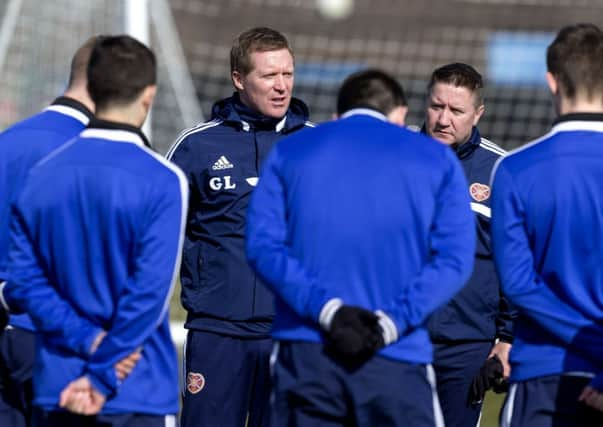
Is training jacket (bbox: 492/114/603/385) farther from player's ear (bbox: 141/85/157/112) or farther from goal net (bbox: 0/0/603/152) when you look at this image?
goal net (bbox: 0/0/603/152)

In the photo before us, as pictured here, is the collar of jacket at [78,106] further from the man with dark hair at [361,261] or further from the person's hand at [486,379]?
the person's hand at [486,379]

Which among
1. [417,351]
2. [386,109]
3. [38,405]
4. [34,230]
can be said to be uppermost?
[386,109]

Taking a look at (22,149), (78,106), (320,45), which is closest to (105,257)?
(22,149)

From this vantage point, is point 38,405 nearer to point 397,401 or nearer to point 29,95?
point 397,401

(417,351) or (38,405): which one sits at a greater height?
(417,351)

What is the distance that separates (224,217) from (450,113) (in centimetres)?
112

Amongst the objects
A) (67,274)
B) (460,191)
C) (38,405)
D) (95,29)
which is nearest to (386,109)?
(460,191)

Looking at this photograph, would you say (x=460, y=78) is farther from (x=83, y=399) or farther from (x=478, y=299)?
(x=83, y=399)

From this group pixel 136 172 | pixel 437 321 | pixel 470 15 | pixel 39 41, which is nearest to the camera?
pixel 136 172

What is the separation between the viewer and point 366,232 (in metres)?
4.23

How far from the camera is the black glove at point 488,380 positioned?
5.32 metres

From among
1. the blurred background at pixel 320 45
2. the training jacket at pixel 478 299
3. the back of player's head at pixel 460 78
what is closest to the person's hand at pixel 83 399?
the training jacket at pixel 478 299

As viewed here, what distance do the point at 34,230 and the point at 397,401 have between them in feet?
4.24

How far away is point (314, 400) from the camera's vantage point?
4230 mm
